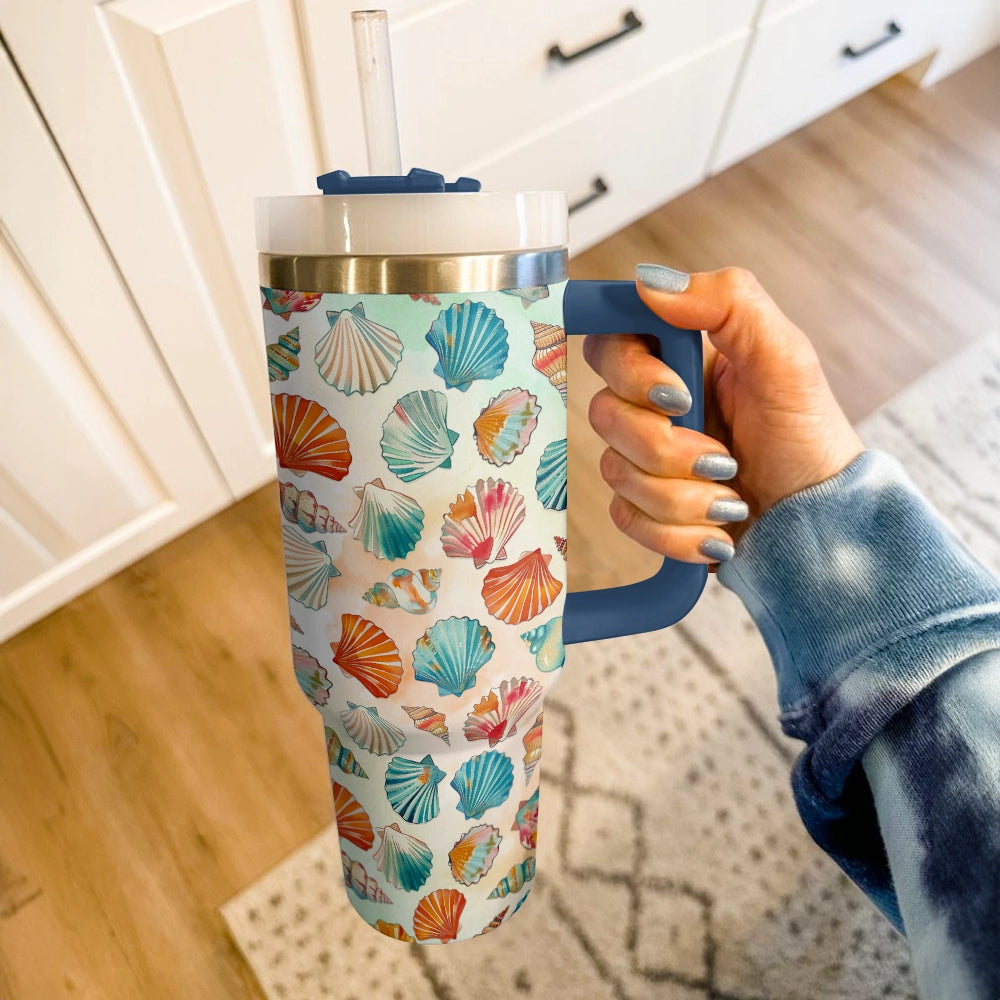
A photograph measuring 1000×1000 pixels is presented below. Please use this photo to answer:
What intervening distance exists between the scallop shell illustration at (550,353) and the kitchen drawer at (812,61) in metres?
1.19

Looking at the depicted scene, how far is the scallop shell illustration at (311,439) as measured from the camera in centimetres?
37

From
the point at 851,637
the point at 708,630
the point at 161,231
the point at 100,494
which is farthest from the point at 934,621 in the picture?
the point at 100,494

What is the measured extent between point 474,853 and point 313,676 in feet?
0.54

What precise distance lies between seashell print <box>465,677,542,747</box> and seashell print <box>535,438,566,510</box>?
0.35 feet

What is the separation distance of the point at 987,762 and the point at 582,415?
93 cm

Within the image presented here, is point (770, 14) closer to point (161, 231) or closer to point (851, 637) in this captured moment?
point (161, 231)

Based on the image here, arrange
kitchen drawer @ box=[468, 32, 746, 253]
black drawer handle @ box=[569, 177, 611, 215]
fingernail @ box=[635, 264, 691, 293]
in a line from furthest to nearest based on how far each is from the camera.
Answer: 1. black drawer handle @ box=[569, 177, 611, 215]
2. kitchen drawer @ box=[468, 32, 746, 253]
3. fingernail @ box=[635, 264, 691, 293]

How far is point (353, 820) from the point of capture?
0.49m

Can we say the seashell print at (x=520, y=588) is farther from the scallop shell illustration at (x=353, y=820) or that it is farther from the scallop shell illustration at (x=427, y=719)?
the scallop shell illustration at (x=353, y=820)

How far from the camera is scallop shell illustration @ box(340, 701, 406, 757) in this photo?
16.7 inches

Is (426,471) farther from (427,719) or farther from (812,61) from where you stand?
(812,61)

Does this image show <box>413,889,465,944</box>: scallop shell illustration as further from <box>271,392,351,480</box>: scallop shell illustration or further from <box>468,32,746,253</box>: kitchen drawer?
<box>468,32,746,253</box>: kitchen drawer

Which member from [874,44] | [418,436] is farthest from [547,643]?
[874,44]

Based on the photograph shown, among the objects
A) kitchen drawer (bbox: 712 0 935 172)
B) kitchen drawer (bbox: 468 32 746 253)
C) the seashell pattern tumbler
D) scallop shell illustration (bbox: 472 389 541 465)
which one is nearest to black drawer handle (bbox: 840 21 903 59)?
kitchen drawer (bbox: 712 0 935 172)
